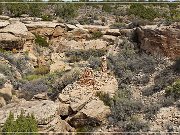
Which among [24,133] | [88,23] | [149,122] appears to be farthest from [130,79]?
[88,23]

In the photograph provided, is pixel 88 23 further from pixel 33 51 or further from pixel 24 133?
pixel 24 133

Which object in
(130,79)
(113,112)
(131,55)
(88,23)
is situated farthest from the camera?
(88,23)

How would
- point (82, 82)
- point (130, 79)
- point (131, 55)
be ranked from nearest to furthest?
point (82, 82), point (130, 79), point (131, 55)

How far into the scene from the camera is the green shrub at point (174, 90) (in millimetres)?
13821

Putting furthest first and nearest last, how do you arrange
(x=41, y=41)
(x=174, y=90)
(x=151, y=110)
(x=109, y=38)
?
(x=41, y=41) → (x=109, y=38) → (x=174, y=90) → (x=151, y=110)

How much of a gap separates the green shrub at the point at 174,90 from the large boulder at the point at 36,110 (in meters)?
4.06

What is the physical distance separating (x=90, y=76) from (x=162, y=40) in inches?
172

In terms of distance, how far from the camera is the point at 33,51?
20.7m

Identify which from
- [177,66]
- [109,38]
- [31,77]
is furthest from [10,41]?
[177,66]

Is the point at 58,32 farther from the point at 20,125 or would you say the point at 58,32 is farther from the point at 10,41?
the point at 20,125

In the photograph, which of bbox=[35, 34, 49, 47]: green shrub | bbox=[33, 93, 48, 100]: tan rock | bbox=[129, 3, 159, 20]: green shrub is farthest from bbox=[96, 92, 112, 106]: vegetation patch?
bbox=[129, 3, 159, 20]: green shrub

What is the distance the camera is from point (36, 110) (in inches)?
496

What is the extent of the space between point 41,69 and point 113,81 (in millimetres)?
4447

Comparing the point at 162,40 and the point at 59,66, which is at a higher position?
the point at 162,40
